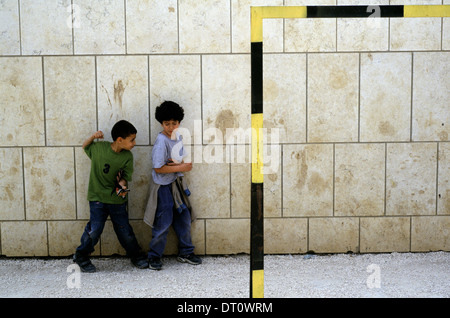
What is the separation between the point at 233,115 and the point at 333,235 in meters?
1.78

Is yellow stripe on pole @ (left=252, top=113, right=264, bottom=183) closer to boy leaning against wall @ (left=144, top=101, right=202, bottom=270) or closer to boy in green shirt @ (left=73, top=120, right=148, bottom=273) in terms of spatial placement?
boy leaning against wall @ (left=144, top=101, right=202, bottom=270)

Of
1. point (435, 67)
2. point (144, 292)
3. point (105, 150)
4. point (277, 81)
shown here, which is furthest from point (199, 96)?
point (435, 67)

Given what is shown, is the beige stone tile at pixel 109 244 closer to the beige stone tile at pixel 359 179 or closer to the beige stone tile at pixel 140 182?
the beige stone tile at pixel 140 182

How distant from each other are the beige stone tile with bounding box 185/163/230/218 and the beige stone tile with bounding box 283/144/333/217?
26.4 inches

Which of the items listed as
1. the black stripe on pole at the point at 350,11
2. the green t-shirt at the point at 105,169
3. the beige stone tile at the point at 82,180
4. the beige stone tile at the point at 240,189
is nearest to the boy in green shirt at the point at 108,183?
the green t-shirt at the point at 105,169

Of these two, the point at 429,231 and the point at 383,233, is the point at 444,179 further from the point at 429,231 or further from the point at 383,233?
the point at 383,233

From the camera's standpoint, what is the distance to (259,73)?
3180 millimetres

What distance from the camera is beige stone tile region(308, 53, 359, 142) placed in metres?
4.92

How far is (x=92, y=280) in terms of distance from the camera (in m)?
4.40

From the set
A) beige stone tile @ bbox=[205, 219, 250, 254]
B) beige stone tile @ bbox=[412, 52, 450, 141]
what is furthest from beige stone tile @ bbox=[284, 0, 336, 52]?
beige stone tile @ bbox=[205, 219, 250, 254]

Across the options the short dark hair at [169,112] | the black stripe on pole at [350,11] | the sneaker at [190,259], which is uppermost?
the black stripe on pole at [350,11]

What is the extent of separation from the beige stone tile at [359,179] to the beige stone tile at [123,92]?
223 centimetres

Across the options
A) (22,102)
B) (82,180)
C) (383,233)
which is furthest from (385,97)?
(22,102)

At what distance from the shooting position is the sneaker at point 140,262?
4.72 meters
